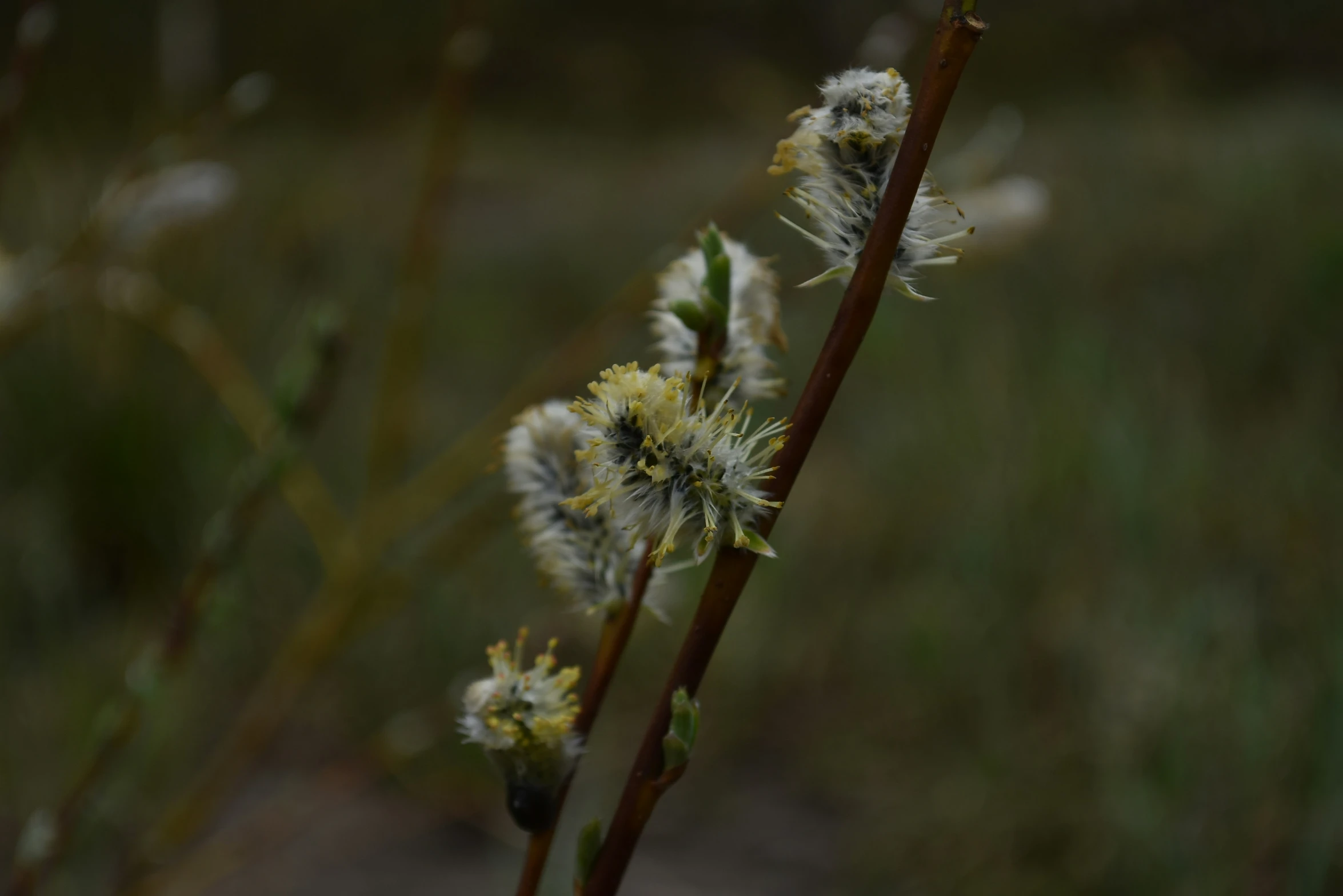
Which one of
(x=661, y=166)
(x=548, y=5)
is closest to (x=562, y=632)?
(x=661, y=166)

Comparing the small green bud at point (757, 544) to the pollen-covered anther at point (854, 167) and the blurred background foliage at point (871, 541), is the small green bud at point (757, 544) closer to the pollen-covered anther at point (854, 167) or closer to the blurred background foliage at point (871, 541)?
the pollen-covered anther at point (854, 167)

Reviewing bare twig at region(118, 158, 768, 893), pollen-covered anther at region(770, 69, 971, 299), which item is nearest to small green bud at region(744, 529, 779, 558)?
pollen-covered anther at region(770, 69, 971, 299)

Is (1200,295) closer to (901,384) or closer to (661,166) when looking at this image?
(901,384)

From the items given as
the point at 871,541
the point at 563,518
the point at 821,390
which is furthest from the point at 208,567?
the point at 871,541

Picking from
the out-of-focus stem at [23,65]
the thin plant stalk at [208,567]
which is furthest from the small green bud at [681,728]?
the out-of-focus stem at [23,65]

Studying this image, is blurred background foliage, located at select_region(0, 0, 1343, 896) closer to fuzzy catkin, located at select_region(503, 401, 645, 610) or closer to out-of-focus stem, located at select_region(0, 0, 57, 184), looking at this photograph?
out-of-focus stem, located at select_region(0, 0, 57, 184)

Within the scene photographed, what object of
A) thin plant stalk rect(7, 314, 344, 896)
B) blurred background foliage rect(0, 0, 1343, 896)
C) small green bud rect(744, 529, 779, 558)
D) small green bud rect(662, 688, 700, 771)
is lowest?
blurred background foliage rect(0, 0, 1343, 896)

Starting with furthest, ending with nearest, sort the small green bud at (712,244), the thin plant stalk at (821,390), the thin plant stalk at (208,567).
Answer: the thin plant stalk at (208,567) → the small green bud at (712,244) → the thin plant stalk at (821,390)
